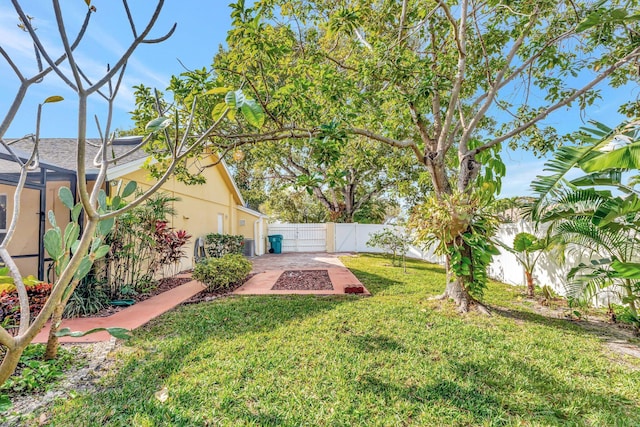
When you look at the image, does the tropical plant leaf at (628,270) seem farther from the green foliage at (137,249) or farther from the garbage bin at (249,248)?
the garbage bin at (249,248)

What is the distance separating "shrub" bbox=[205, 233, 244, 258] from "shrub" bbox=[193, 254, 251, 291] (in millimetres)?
3745

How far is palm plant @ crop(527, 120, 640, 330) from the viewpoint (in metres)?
3.54

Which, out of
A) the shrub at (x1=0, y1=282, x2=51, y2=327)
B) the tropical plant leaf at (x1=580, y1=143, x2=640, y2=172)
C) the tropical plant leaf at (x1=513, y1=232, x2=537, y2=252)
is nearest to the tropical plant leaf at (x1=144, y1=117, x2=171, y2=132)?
the shrub at (x1=0, y1=282, x2=51, y2=327)

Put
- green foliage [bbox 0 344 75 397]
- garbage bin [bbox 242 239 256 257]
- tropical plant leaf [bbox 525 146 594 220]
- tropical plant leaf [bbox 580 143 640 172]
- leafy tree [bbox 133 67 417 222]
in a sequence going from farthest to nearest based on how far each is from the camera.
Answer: garbage bin [bbox 242 239 256 257] < tropical plant leaf [bbox 525 146 594 220] < leafy tree [bbox 133 67 417 222] < tropical plant leaf [bbox 580 143 640 172] < green foliage [bbox 0 344 75 397]

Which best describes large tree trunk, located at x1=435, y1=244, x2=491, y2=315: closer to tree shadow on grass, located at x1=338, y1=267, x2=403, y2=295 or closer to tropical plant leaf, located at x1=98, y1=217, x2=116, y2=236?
tree shadow on grass, located at x1=338, y1=267, x2=403, y2=295

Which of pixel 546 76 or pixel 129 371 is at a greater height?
pixel 546 76

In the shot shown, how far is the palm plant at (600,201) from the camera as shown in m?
3.54

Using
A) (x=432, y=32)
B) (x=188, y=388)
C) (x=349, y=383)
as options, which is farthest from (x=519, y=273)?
(x=188, y=388)

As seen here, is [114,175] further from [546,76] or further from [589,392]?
[546,76]

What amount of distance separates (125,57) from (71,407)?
3.12 metres

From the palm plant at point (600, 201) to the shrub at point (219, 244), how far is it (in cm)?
1025

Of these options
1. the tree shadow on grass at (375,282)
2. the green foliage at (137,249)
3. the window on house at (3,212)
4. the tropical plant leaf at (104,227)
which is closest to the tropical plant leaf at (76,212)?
the tropical plant leaf at (104,227)

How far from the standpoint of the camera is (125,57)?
1705 mm

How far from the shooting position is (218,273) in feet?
23.8
